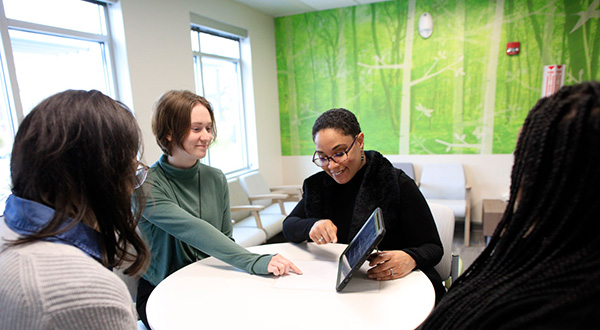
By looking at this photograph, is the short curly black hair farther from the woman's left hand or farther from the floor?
the floor

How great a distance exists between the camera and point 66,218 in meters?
0.78

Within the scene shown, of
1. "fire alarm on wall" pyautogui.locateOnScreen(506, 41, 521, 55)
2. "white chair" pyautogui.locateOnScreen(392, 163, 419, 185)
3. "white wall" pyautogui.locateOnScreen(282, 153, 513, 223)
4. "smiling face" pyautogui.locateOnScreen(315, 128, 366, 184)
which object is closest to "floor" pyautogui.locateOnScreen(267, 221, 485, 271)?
"white wall" pyautogui.locateOnScreen(282, 153, 513, 223)

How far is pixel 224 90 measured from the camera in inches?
183

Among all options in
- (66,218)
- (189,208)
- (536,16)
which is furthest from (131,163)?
(536,16)

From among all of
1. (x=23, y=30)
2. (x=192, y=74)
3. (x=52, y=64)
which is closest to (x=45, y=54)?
(x=52, y=64)

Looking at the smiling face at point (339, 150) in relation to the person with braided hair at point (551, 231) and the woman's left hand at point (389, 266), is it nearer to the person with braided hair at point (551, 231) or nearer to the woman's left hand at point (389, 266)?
the woman's left hand at point (389, 266)

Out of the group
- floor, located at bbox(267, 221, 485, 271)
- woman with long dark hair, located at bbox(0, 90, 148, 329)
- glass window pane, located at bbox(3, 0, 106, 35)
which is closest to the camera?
woman with long dark hair, located at bbox(0, 90, 148, 329)

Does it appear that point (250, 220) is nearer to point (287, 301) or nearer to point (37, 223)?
point (287, 301)

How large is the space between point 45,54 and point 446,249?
3.18 meters

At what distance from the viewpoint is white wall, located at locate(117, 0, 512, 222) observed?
3207 millimetres

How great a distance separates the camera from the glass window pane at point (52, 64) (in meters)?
2.62

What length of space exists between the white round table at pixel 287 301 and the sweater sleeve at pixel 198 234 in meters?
0.06

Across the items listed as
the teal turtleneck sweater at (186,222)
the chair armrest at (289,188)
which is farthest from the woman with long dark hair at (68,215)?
the chair armrest at (289,188)

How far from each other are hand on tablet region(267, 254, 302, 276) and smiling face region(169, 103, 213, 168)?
2.13ft
